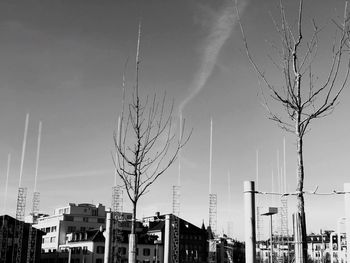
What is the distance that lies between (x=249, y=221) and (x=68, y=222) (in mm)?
104844

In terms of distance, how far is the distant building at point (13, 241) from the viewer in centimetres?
7712

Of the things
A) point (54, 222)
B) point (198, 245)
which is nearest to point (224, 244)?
point (198, 245)

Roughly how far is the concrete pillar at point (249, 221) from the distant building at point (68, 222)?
101221 mm

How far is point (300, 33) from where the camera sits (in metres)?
6.64

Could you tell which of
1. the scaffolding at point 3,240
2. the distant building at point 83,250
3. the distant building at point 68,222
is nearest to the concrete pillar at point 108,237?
the scaffolding at point 3,240

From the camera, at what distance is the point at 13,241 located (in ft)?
254

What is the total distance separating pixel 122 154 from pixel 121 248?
80720 mm

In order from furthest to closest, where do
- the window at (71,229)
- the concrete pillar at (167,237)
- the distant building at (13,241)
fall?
1. the window at (71,229)
2. the distant building at (13,241)
3. the concrete pillar at (167,237)

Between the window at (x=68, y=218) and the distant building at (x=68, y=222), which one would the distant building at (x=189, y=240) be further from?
the window at (x=68, y=218)

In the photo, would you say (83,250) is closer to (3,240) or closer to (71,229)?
(71,229)

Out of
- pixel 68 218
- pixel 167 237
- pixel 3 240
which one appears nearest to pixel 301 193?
pixel 167 237

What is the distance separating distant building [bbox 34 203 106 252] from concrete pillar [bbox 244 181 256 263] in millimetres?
101221

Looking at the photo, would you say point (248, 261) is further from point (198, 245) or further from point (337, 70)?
point (198, 245)

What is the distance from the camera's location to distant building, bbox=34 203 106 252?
10312 cm
